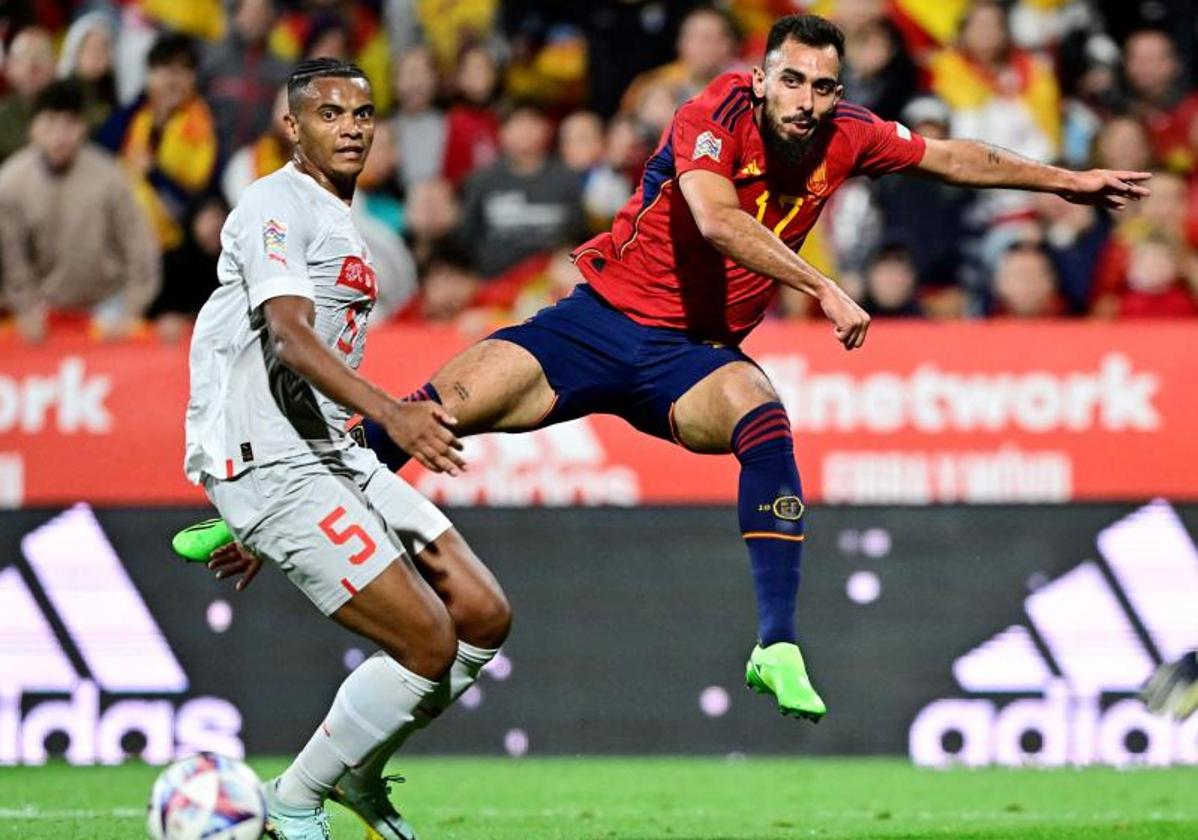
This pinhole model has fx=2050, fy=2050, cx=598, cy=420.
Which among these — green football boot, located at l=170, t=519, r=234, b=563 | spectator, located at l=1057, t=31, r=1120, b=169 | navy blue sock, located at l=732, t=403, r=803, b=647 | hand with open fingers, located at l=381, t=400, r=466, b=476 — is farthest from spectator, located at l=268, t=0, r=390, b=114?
hand with open fingers, located at l=381, t=400, r=466, b=476

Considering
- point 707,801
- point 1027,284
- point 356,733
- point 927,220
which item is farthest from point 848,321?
point 927,220

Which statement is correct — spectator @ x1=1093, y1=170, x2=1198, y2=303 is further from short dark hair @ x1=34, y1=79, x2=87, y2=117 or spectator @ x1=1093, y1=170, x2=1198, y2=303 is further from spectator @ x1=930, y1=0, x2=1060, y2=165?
short dark hair @ x1=34, y1=79, x2=87, y2=117

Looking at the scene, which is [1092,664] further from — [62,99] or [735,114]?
[62,99]

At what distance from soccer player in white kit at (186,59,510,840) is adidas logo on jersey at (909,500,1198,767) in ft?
12.7

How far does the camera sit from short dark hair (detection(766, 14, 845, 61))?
21.5 ft

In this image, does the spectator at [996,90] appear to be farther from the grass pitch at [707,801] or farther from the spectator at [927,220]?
the grass pitch at [707,801]

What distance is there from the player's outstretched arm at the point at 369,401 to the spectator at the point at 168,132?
21.6ft

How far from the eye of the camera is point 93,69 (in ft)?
39.8

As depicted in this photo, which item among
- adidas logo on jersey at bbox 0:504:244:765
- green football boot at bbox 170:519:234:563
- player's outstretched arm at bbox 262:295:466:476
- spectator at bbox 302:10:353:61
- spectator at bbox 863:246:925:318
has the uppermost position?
spectator at bbox 302:10:353:61

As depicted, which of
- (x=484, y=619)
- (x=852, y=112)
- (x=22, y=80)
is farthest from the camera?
(x=22, y=80)

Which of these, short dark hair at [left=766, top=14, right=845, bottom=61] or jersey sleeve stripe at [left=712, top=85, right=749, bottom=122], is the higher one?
short dark hair at [left=766, top=14, right=845, bottom=61]

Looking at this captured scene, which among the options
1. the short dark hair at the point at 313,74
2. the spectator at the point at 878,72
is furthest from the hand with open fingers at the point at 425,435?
the spectator at the point at 878,72

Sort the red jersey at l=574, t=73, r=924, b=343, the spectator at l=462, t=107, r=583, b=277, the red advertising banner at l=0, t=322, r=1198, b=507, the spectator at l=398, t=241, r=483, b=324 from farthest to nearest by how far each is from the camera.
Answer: the spectator at l=462, t=107, r=583, b=277
the spectator at l=398, t=241, r=483, b=324
the red advertising banner at l=0, t=322, r=1198, b=507
the red jersey at l=574, t=73, r=924, b=343

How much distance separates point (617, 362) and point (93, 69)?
6256 mm
